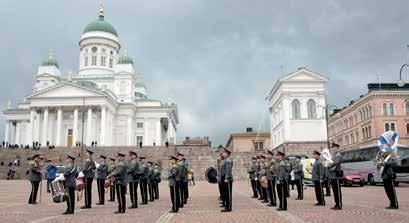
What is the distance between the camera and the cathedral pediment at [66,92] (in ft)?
232

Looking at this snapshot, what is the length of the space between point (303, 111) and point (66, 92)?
41.6m

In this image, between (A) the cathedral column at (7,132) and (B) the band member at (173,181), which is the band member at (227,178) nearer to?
(B) the band member at (173,181)

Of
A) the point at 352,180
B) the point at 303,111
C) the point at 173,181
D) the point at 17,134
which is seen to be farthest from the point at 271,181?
the point at 17,134

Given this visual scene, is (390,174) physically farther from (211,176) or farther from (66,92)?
(66,92)

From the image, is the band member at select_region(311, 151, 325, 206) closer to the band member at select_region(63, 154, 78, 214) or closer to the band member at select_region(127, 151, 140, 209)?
the band member at select_region(127, 151, 140, 209)

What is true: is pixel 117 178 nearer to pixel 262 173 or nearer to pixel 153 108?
pixel 262 173

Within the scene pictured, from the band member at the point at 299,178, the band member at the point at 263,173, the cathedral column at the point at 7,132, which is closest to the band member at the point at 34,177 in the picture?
the band member at the point at 263,173

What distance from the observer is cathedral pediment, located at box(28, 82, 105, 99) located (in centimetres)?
7081

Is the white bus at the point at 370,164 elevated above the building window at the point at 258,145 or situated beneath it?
situated beneath

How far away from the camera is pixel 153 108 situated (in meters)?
83.9

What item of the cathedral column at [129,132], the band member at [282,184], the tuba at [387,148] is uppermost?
the cathedral column at [129,132]

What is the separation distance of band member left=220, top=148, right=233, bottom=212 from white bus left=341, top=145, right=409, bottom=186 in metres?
22.1

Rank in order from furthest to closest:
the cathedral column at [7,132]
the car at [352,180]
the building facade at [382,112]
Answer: the cathedral column at [7,132], the building facade at [382,112], the car at [352,180]

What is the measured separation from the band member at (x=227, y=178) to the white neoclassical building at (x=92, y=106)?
195 feet
